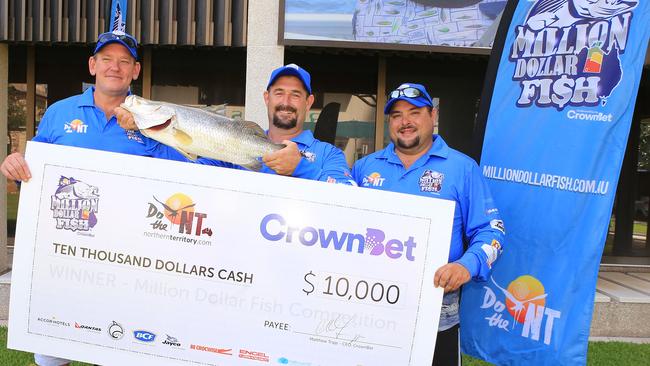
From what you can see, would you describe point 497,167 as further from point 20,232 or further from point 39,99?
point 39,99

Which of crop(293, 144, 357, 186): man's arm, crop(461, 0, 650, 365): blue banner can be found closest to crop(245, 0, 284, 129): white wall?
crop(293, 144, 357, 186): man's arm

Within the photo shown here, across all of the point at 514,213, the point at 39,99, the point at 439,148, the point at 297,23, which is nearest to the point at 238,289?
the point at 439,148

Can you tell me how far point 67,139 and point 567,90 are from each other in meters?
2.82

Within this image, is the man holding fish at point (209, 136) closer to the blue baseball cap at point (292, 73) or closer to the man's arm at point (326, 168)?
the man's arm at point (326, 168)

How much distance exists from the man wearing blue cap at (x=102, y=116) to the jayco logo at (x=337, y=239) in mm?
891

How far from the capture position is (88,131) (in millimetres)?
2719

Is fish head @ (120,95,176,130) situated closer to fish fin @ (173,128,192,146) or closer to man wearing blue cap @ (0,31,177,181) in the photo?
fish fin @ (173,128,192,146)

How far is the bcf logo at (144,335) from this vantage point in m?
2.44

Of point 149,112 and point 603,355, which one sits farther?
point 603,355

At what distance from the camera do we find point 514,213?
318cm

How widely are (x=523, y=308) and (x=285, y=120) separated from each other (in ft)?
6.01

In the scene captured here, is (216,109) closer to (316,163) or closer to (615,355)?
(316,163)

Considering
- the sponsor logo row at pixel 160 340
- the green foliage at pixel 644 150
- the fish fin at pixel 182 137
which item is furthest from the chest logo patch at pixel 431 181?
the green foliage at pixel 644 150

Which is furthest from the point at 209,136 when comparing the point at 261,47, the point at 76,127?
the point at 261,47
